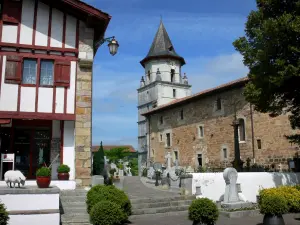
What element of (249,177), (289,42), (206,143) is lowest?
(249,177)

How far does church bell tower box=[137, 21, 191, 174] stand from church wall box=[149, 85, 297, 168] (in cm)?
1077

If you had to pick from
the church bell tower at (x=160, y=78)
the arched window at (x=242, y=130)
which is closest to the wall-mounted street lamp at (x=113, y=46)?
the arched window at (x=242, y=130)

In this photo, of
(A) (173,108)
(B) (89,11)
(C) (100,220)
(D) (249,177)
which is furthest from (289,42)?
(A) (173,108)

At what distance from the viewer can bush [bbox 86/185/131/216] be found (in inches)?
338

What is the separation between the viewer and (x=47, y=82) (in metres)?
11.3

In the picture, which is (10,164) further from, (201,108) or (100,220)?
(201,108)

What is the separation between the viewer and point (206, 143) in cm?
2845

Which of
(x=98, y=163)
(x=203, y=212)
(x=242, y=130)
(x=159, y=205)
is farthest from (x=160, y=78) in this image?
(x=203, y=212)

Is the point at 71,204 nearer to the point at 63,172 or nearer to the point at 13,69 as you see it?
the point at 63,172

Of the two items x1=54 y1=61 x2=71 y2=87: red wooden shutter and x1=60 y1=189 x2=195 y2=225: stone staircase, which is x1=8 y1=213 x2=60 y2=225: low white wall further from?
x1=54 y1=61 x2=71 y2=87: red wooden shutter

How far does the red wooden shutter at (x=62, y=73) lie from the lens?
1126 cm

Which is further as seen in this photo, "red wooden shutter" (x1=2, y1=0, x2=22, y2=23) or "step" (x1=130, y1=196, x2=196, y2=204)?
"red wooden shutter" (x1=2, y1=0, x2=22, y2=23)

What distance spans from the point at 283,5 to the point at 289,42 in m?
1.87

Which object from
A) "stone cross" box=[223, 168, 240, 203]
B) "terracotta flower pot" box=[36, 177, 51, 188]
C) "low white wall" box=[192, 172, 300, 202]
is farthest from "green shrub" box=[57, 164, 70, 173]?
"stone cross" box=[223, 168, 240, 203]
